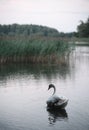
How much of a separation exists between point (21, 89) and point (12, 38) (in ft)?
37.1

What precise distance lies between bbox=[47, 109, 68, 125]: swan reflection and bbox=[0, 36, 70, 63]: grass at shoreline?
13.3 metres

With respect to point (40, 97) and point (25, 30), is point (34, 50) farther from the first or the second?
point (25, 30)

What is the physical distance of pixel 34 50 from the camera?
26.6 m

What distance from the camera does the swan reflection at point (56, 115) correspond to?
38.8 ft

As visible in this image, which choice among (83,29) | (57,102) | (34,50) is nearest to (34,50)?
(34,50)

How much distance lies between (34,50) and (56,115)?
14506 mm

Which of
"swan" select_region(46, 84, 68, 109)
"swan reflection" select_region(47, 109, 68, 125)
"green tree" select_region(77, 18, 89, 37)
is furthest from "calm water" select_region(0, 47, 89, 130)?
"green tree" select_region(77, 18, 89, 37)

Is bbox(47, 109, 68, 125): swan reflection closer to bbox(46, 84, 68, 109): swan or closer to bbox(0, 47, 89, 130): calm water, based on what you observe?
bbox(0, 47, 89, 130): calm water

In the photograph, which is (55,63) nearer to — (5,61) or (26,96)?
(5,61)

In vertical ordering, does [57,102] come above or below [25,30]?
below

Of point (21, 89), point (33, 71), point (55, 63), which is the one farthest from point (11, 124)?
point (55, 63)

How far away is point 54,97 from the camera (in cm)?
1309

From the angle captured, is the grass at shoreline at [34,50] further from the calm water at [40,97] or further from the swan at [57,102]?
the swan at [57,102]

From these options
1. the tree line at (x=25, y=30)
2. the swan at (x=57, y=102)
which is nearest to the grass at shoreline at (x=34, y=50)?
the swan at (x=57, y=102)
